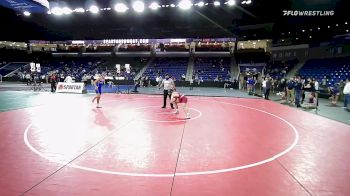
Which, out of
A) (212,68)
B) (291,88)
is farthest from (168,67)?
(291,88)

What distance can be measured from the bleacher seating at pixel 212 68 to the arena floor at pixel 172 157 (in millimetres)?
28883

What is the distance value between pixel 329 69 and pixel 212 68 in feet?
55.7

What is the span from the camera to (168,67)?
43.7 metres

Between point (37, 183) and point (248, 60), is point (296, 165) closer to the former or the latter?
point (37, 183)

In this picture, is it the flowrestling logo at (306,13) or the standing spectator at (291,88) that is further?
the flowrestling logo at (306,13)

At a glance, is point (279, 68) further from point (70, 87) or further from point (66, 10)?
point (66, 10)

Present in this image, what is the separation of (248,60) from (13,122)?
38209 mm

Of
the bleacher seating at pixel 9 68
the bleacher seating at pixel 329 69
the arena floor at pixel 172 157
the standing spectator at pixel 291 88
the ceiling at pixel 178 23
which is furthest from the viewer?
the bleacher seating at pixel 9 68

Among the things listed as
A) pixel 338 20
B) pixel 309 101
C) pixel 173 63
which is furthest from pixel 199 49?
pixel 309 101

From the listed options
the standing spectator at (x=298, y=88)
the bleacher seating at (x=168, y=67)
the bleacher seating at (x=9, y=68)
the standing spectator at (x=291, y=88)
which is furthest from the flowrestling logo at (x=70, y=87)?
the bleacher seating at (x=9, y=68)

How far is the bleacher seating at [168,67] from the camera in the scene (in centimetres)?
4149

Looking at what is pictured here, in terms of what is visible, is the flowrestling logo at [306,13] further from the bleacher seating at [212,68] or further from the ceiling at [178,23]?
the bleacher seating at [212,68]

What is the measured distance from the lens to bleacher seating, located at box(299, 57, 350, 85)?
27638 millimetres

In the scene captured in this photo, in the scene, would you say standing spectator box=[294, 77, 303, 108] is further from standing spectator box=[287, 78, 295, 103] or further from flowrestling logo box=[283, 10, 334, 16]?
flowrestling logo box=[283, 10, 334, 16]
